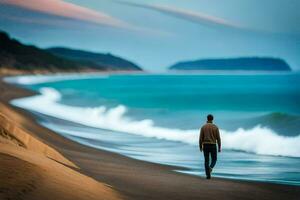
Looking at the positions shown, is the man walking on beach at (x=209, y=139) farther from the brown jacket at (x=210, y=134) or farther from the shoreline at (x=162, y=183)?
the shoreline at (x=162, y=183)

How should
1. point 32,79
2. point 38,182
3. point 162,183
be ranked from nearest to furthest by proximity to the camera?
point 38,182 < point 162,183 < point 32,79

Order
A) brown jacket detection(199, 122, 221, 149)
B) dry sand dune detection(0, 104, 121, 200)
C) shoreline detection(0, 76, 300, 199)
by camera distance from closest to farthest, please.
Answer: dry sand dune detection(0, 104, 121, 200) → shoreline detection(0, 76, 300, 199) → brown jacket detection(199, 122, 221, 149)

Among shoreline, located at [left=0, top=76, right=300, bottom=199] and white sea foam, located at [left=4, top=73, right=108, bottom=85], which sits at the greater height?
white sea foam, located at [left=4, top=73, right=108, bottom=85]

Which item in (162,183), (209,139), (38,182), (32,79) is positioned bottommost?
(38,182)

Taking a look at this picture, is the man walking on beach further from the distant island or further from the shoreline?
the distant island

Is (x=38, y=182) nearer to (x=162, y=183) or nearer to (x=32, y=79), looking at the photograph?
(x=162, y=183)

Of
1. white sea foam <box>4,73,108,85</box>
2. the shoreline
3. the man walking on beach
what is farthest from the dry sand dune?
white sea foam <box>4,73,108,85</box>

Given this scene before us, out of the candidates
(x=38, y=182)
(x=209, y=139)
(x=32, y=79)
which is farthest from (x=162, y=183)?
(x=32, y=79)

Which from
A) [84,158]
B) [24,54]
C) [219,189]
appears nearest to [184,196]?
[219,189]

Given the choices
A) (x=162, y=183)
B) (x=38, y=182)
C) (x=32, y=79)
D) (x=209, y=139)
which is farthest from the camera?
(x=32, y=79)

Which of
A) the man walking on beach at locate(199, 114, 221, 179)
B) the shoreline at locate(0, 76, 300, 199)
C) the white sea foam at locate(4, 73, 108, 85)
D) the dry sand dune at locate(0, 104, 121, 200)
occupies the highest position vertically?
the white sea foam at locate(4, 73, 108, 85)

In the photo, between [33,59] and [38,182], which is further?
[33,59]

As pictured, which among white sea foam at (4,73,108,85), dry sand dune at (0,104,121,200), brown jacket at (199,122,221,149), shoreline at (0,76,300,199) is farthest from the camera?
white sea foam at (4,73,108,85)

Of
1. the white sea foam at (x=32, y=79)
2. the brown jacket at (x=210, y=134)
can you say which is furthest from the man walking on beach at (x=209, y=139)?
the white sea foam at (x=32, y=79)
